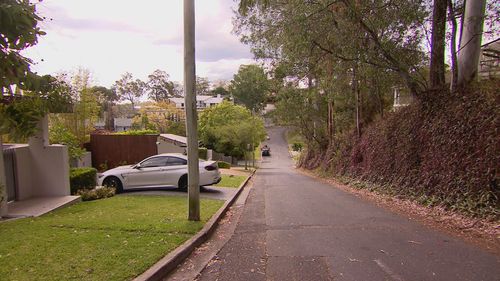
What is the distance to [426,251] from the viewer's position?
5.80m

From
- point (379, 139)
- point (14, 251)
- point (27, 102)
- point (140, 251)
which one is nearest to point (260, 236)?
point (140, 251)

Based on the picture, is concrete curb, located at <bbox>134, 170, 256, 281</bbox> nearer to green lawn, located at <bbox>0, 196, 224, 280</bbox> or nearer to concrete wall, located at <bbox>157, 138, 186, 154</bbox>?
green lawn, located at <bbox>0, 196, 224, 280</bbox>

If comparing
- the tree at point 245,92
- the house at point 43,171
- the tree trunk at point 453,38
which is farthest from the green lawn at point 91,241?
the tree at point 245,92

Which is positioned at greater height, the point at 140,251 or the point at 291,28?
the point at 291,28

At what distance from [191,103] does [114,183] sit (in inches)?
283

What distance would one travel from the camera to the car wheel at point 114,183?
13.6 m

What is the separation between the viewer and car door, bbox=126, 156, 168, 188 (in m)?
13.6

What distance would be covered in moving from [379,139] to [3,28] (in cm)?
1607

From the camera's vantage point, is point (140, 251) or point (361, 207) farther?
point (361, 207)

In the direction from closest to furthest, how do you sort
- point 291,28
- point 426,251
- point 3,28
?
point 3,28 < point 426,251 < point 291,28

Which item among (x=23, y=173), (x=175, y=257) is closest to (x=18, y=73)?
(x=175, y=257)

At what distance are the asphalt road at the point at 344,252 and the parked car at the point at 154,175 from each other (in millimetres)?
5160

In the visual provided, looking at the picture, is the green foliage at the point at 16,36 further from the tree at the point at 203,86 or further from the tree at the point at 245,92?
the tree at the point at 203,86

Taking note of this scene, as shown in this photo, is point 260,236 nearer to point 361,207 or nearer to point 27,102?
point 361,207
